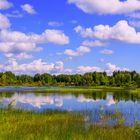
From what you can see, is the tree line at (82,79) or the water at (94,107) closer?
the water at (94,107)

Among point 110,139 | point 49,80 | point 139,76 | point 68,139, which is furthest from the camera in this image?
point 49,80

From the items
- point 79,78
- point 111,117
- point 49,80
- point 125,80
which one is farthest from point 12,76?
point 111,117

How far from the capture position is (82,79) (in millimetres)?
148000

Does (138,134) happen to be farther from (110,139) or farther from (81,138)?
(81,138)

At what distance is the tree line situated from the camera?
124 meters

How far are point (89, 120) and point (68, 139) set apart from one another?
347 inches

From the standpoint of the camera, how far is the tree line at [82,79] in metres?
124

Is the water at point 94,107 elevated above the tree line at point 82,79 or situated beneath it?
situated beneath

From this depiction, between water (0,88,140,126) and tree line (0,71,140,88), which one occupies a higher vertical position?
tree line (0,71,140,88)

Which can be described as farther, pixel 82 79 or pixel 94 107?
pixel 82 79

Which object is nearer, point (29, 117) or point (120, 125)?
point (120, 125)

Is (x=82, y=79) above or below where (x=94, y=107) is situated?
above

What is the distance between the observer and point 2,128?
1678cm

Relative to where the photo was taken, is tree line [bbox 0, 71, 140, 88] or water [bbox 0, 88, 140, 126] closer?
water [bbox 0, 88, 140, 126]
